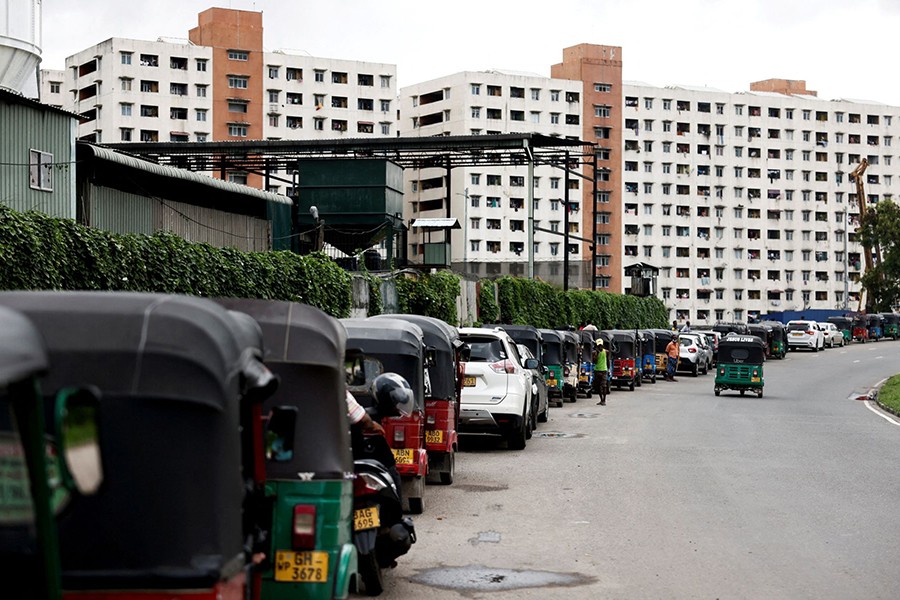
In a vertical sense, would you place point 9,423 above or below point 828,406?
above

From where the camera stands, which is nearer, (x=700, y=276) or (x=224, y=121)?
(x=224, y=121)

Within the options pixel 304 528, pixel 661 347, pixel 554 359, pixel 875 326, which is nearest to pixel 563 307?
pixel 661 347

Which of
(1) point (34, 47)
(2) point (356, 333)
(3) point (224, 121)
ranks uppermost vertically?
(3) point (224, 121)

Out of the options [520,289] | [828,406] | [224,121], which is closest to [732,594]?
[828,406]

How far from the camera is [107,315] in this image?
187 inches

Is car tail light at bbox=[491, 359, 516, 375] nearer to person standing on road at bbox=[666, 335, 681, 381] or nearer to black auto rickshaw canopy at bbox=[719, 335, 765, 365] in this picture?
black auto rickshaw canopy at bbox=[719, 335, 765, 365]

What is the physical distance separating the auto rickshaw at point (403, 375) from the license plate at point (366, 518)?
4.61 meters

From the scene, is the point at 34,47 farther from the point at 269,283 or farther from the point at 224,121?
the point at 224,121

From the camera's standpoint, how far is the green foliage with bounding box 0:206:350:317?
12930 mm

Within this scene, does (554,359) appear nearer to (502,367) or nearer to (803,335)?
(502,367)

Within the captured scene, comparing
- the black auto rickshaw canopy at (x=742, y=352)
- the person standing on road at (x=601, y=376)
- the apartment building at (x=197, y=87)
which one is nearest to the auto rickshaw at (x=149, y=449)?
the person standing on road at (x=601, y=376)

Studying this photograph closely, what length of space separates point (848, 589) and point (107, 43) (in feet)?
315

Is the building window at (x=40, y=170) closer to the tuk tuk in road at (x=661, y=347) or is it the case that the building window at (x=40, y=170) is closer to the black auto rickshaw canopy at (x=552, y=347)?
the black auto rickshaw canopy at (x=552, y=347)

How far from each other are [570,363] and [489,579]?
25.8 m
